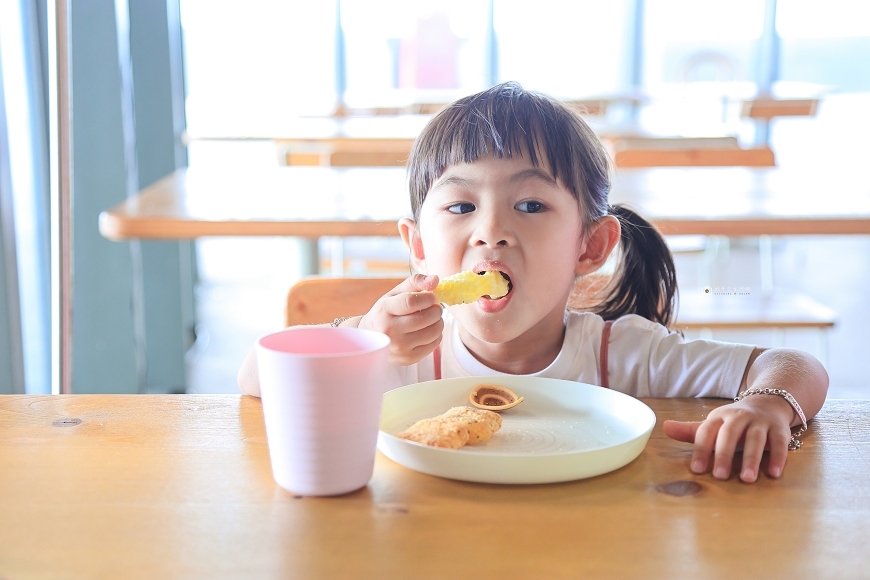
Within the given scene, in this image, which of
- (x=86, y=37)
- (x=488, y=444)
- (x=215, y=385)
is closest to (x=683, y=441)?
(x=488, y=444)

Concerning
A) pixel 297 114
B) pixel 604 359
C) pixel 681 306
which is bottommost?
pixel 681 306

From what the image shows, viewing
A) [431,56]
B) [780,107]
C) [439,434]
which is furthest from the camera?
[431,56]

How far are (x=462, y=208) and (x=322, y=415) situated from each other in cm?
56

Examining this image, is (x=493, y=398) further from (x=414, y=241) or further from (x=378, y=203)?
(x=378, y=203)

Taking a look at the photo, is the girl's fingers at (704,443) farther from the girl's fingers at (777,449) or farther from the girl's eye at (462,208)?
the girl's eye at (462,208)

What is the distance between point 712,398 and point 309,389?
53cm

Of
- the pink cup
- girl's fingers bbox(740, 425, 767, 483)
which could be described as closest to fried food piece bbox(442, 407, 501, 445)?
the pink cup

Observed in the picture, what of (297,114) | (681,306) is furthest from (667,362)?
(297,114)

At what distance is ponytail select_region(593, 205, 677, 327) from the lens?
1394 millimetres

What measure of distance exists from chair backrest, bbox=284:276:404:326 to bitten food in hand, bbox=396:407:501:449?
0.61 meters

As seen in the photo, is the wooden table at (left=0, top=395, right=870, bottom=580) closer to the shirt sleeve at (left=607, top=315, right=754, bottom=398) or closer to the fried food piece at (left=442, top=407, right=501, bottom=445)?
the fried food piece at (left=442, top=407, right=501, bottom=445)

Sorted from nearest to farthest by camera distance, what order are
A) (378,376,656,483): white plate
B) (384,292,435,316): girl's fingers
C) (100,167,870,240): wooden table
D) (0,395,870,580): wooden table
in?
Result: (0,395,870,580): wooden table
(378,376,656,483): white plate
(384,292,435,316): girl's fingers
(100,167,870,240): wooden table

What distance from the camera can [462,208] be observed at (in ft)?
3.81

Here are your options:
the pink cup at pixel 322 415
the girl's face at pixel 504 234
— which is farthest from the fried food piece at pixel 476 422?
the girl's face at pixel 504 234
